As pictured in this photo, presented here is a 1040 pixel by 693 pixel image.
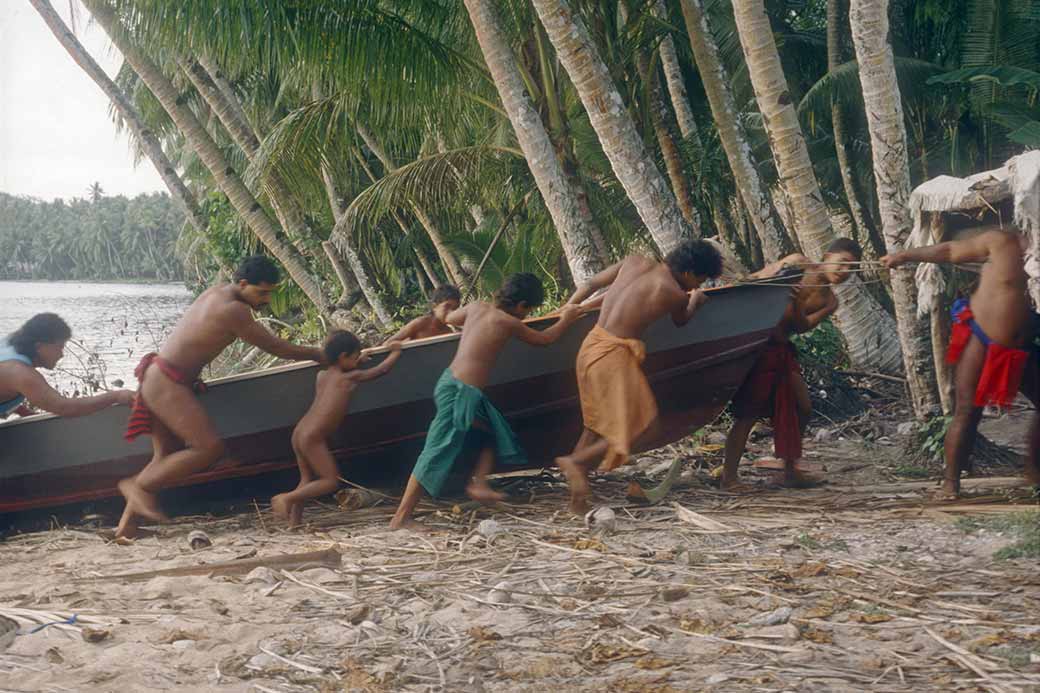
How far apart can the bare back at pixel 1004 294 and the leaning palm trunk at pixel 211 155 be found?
8.45 metres

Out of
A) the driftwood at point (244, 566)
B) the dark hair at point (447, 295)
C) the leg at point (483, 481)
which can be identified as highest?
the dark hair at point (447, 295)

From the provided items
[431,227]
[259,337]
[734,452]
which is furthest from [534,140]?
[431,227]

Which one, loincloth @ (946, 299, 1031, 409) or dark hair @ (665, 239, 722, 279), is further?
dark hair @ (665, 239, 722, 279)

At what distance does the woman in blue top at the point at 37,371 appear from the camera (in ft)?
20.3

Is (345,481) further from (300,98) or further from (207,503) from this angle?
(300,98)

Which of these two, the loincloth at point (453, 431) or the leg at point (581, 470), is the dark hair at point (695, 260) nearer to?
the leg at point (581, 470)

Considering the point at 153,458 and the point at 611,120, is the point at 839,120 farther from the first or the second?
the point at 153,458

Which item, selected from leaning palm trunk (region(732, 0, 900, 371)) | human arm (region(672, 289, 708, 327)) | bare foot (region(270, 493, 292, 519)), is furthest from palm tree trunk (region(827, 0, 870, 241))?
bare foot (region(270, 493, 292, 519))

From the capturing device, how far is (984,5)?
13.5 m

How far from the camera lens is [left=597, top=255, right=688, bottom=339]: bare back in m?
6.02

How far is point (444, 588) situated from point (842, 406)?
5407mm

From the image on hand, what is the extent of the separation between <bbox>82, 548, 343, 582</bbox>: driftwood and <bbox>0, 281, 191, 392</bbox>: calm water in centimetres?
212

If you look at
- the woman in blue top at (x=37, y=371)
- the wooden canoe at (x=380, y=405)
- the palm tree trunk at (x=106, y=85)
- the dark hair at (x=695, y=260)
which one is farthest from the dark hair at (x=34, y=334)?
the palm tree trunk at (x=106, y=85)

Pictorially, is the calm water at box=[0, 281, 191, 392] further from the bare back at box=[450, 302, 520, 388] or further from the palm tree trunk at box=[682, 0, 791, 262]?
the palm tree trunk at box=[682, 0, 791, 262]
